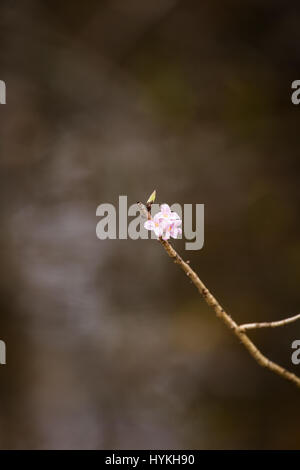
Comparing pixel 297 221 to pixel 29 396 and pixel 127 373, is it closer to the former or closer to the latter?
pixel 127 373

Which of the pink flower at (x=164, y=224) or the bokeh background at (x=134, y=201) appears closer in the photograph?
the pink flower at (x=164, y=224)

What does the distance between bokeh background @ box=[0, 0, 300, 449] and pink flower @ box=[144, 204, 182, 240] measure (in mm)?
561

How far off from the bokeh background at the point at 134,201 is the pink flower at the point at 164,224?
0.56m

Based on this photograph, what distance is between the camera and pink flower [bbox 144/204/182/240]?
35 cm

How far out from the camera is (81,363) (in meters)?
0.92

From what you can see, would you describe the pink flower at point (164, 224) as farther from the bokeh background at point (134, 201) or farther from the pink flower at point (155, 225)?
the bokeh background at point (134, 201)

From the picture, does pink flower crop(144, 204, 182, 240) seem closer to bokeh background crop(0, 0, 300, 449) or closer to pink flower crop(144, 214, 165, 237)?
pink flower crop(144, 214, 165, 237)

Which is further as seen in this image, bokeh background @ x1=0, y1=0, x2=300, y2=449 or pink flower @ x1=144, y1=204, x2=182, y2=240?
bokeh background @ x1=0, y1=0, x2=300, y2=449

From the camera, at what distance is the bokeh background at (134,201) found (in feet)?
2.97

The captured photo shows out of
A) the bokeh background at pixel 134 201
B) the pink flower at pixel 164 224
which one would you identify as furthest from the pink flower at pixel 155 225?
the bokeh background at pixel 134 201

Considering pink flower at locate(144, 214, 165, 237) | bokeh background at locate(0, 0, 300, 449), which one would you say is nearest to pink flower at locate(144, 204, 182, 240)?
pink flower at locate(144, 214, 165, 237)

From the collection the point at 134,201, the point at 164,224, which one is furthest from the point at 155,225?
the point at 134,201

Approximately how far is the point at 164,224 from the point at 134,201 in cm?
58

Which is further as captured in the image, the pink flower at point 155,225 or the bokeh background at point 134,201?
the bokeh background at point 134,201
